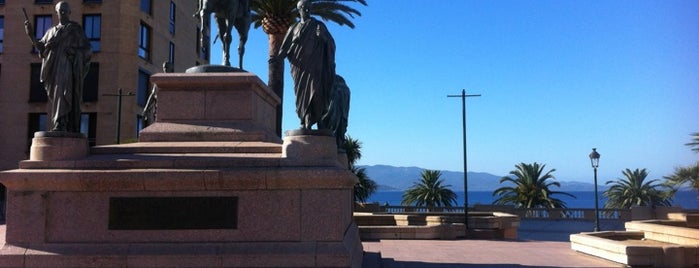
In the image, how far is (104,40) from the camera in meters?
37.4

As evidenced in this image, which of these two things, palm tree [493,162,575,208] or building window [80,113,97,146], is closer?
building window [80,113,97,146]

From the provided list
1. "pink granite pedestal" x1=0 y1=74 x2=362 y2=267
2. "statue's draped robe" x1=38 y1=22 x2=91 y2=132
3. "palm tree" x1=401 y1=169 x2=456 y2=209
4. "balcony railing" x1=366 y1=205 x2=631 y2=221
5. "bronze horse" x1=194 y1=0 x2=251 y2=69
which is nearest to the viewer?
"pink granite pedestal" x1=0 y1=74 x2=362 y2=267

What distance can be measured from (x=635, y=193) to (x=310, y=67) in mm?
46966

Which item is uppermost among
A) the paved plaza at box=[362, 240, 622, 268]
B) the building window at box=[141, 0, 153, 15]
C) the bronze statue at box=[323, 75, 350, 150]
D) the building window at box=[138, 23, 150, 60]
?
the building window at box=[141, 0, 153, 15]

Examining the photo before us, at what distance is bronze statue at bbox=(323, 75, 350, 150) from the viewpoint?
501 inches

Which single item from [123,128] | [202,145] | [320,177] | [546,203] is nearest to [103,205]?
[202,145]

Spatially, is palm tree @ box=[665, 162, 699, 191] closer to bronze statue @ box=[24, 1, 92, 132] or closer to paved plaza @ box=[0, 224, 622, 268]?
paved plaza @ box=[0, 224, 622, 268]

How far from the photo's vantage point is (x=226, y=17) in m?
11.1

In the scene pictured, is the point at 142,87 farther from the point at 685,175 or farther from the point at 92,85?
the point at 685,175

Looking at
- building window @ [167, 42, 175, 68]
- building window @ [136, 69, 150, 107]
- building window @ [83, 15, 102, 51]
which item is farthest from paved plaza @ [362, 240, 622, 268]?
building window @ [167, 42, 175, 68]

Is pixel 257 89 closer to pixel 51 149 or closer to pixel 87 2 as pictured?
pixel 51 149

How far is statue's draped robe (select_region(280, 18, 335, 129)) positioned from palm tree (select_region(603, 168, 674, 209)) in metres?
45.2

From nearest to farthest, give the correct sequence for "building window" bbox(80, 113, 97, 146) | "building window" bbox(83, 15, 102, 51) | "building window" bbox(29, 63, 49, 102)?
"building window" bbox(80, 113, 97, 146) < "building window" bbox(29, 63, 49, 102) < "building window" bbox(83, 15, 102, 51)

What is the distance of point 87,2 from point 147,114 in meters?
29.4
